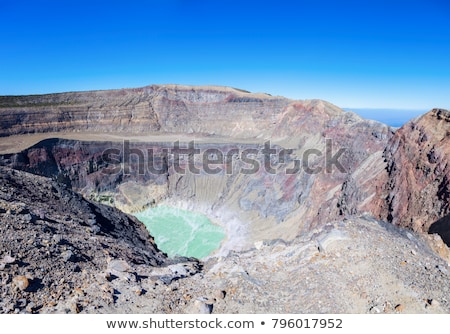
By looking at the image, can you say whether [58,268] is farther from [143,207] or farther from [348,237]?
[143,207]

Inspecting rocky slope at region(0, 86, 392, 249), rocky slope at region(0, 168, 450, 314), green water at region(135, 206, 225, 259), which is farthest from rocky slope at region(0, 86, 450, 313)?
green water at region(135, 206, 225, 259)

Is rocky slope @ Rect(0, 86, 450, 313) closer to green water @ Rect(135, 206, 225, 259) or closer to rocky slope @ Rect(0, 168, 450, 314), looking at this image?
rocky slope @ Rect(0, 168, 450, 314)

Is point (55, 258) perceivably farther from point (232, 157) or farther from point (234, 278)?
point (232, 157)

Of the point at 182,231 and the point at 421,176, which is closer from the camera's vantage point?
the point at 421,176

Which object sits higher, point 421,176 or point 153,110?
point 153,110

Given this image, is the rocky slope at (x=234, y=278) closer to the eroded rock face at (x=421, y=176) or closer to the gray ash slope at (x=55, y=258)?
the gray ash slope at (x=55, y=258)

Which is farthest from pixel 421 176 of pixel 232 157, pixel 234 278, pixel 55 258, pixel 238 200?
pixel 232 157
